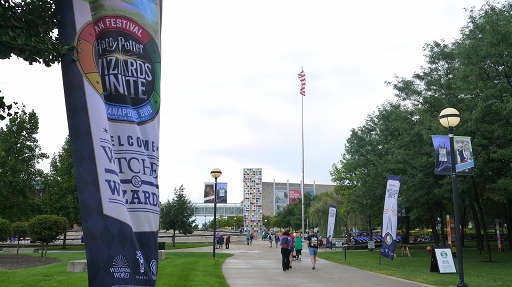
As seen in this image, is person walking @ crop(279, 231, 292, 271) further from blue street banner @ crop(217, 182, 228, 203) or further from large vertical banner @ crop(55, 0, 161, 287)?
blue street banner @ crop(217, 182, 228, 203)

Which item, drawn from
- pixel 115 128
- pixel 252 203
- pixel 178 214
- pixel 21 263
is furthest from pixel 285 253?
pixel 252 203

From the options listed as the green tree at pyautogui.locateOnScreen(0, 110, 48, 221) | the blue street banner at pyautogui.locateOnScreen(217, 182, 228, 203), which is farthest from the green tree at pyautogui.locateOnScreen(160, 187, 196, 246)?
the green tree at pyautogui.locateOnScreen(0, 110, 48, 221)

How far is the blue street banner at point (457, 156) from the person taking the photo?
13.9 metres

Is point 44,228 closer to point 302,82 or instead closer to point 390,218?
point 390,218

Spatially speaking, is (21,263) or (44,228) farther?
(44,228)

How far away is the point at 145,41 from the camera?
6.52 m

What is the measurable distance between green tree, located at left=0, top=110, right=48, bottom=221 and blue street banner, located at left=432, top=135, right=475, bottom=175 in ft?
124

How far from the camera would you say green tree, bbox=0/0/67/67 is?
18.4 ft

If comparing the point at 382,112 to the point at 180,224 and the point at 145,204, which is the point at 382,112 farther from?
the point at 145,204

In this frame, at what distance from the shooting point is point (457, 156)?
14.0m

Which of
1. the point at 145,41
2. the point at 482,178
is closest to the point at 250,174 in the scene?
the point at 482,178

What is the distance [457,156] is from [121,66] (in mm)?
11186

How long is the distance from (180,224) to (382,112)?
2235 cm

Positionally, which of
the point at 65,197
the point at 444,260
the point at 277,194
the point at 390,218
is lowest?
the point at 444,260
